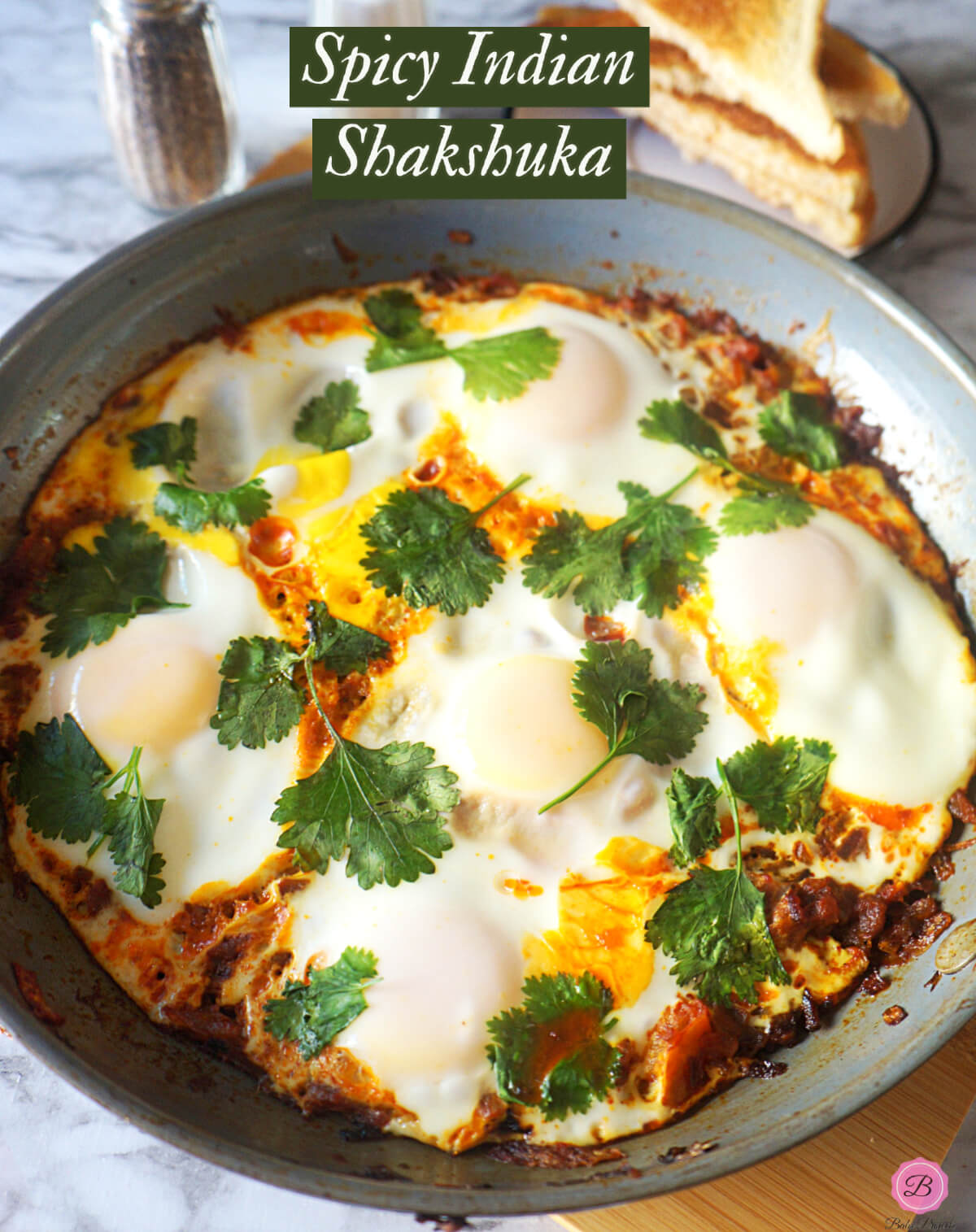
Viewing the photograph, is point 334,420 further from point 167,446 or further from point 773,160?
point 773,160

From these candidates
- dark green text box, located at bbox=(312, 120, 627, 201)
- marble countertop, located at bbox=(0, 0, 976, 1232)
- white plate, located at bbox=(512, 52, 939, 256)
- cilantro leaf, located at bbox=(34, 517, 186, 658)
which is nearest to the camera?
marble countertop, located at bbox=(0, 0, 976, 1232)

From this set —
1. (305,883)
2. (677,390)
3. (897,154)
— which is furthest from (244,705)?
(897,154)

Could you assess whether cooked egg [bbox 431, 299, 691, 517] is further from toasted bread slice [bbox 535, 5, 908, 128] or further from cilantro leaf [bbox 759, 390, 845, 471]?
toasted bread slice [bbox 535, 5, 908, 128]

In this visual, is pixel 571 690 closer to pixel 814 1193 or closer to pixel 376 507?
pixel 376 507

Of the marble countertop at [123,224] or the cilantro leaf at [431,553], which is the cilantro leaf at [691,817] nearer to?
the cilantro leaf at [431,553]

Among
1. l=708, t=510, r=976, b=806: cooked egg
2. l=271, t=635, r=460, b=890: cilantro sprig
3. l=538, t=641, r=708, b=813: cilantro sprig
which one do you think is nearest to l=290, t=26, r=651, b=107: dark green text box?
l=708, t=510, r=976, b=806: cooked egg

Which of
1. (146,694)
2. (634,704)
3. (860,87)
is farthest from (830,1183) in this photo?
(860,87)
